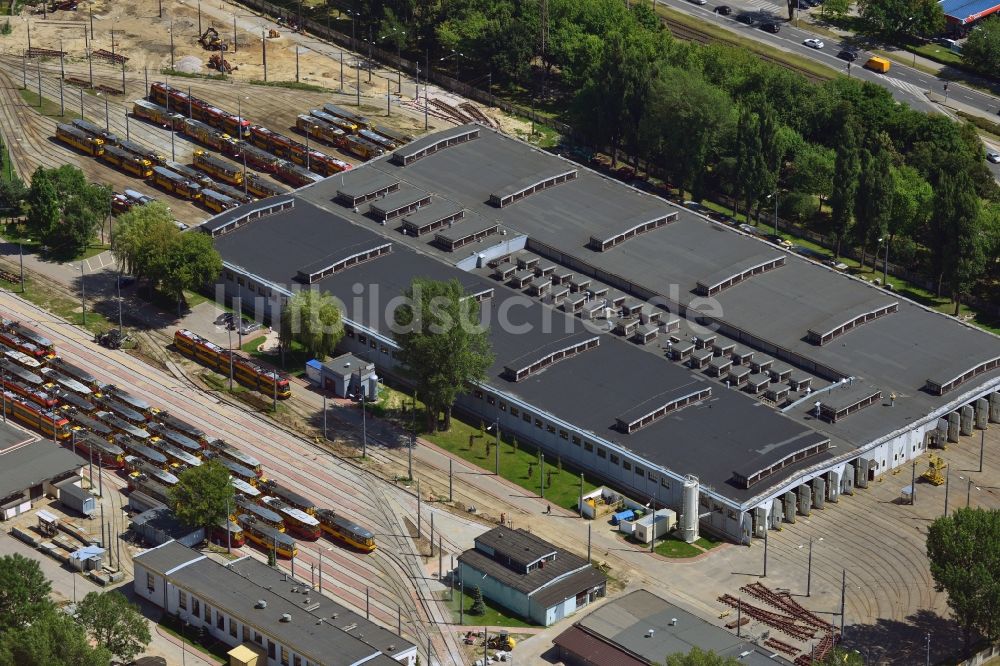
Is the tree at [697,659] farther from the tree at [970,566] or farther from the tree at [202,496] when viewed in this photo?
the tree at [202,496]

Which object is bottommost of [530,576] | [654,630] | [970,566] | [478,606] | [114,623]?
[478,606]

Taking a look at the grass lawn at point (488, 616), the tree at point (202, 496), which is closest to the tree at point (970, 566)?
the grass lawn at point (488, 616)

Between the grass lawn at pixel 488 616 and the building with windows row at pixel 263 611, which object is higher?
the building with windows row at pixel 263 611

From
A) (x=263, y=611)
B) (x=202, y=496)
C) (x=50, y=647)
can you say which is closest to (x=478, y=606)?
(x=263, y=611)

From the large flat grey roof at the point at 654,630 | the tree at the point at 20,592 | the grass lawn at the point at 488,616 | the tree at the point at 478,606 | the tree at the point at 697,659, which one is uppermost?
the tree at the point at 697,659

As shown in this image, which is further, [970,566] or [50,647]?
[970,566]

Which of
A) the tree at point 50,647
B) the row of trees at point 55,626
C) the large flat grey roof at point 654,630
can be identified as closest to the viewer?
the tree at point 50,647

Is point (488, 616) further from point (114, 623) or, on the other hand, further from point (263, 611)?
point (114, 623)
